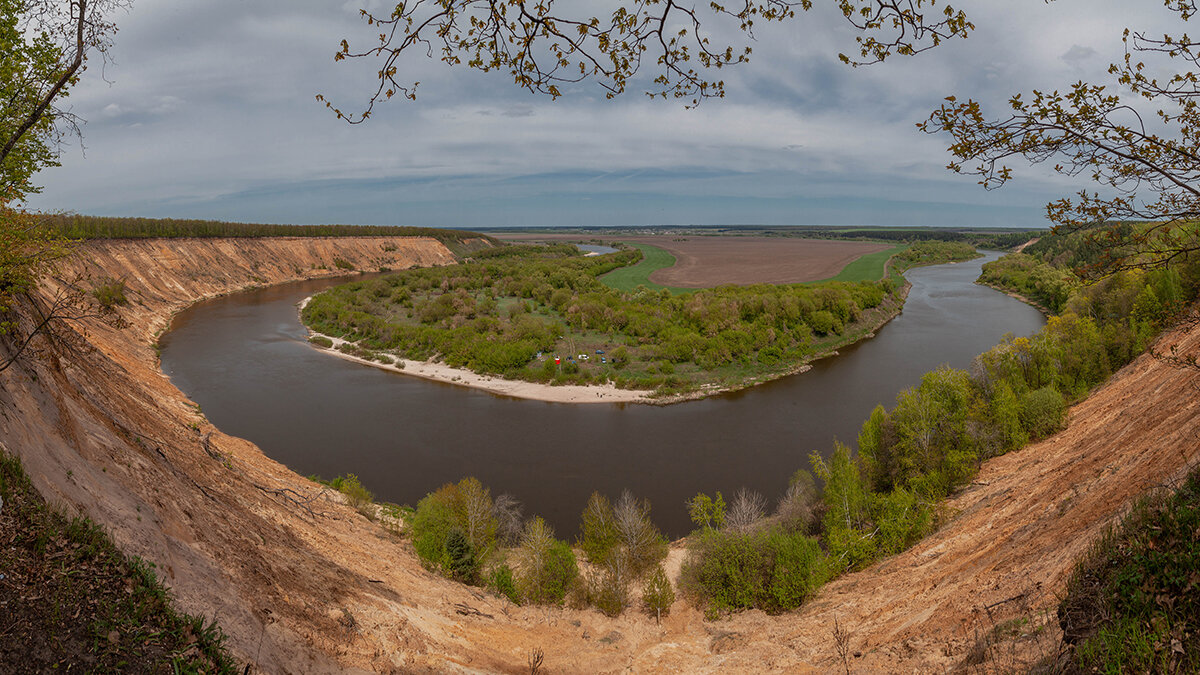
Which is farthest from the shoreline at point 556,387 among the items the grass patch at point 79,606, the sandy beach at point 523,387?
the grass patch at point 79,606

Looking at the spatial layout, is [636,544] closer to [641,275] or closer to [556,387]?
[556,387]

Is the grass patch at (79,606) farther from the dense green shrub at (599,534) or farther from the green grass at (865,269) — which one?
the green grass at (865,269)

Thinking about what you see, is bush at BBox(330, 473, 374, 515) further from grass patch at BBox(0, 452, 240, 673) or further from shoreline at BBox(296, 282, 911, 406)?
shoreline at BBox(296, 282, 911, 406)

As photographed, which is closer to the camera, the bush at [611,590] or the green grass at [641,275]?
the bush at [611,590]

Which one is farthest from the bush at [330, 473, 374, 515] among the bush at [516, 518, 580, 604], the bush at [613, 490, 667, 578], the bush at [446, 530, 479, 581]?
the bush at [613, 490, 667, 578]

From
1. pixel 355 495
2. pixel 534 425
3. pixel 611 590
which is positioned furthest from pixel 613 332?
pixel 611 590
